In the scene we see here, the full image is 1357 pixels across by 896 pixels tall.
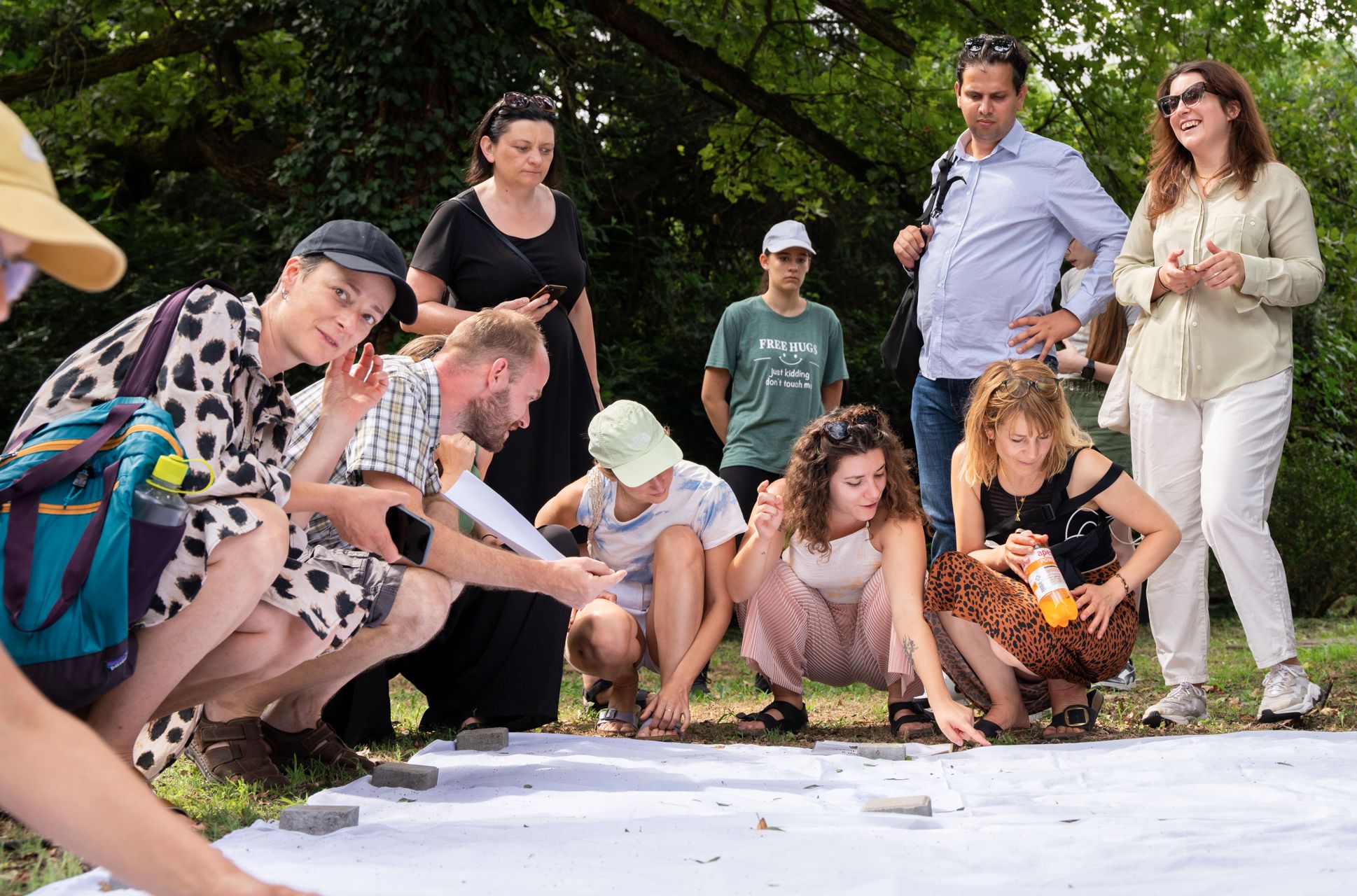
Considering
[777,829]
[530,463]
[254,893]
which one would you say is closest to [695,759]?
[777,829]

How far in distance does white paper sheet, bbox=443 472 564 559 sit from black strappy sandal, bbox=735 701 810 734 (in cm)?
108

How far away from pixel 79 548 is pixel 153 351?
562 millimetres

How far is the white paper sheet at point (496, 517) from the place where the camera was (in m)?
3.36

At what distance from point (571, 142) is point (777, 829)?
6.83m

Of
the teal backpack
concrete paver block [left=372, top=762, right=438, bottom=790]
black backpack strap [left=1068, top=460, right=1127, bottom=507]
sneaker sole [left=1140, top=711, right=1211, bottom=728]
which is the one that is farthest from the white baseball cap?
the teal backpack

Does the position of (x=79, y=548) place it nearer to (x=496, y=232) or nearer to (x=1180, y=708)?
(x=496, y=232)

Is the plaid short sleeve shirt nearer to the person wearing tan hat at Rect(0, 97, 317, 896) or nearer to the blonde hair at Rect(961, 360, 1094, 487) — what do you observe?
the blonde hair at Rect(961, 360, 1094, 487)

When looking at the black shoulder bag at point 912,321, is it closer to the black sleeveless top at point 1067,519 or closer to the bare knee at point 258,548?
the black sleeveless top at point 1067,519

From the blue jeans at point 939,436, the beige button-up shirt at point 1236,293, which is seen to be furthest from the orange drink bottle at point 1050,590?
the beige button-up shirt at point 1236,293

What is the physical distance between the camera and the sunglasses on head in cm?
125

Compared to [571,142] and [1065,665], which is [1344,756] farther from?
[571,142]

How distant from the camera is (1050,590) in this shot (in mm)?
3812

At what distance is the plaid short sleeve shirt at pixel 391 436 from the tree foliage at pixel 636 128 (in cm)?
426

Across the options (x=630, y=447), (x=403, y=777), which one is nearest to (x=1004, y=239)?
(x=630, y=447)
